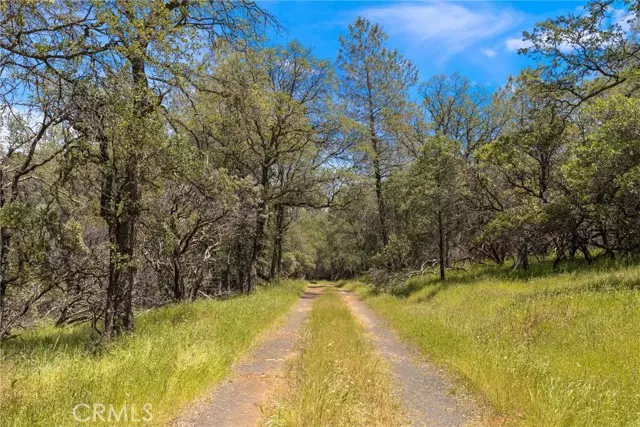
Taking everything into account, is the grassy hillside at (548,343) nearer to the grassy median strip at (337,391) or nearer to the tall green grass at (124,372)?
the grassy median strip at (337,391)

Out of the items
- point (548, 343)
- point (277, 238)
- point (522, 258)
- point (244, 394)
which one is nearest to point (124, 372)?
point (244, 394)

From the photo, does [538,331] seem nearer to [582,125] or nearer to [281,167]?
[582,125]

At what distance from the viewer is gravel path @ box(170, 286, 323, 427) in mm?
5137

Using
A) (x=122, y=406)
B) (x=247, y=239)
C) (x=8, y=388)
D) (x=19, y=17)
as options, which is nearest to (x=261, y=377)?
(x=122, y=406)

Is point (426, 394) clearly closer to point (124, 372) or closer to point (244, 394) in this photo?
point (244, 394)

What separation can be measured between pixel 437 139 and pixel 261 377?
47.2ft

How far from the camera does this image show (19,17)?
16.4 ft

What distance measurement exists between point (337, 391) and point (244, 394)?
154 centimetres

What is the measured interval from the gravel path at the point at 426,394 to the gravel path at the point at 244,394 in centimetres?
211

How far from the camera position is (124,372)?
6.00 metres

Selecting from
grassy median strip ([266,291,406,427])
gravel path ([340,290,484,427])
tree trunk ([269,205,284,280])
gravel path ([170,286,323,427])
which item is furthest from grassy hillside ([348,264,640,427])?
tree trunk ([269,205,284,280])

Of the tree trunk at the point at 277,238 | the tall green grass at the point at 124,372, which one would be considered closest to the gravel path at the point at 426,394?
the tall green grass at the point at 124,372

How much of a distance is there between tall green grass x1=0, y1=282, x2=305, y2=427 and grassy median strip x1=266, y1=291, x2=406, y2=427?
136 centimetres

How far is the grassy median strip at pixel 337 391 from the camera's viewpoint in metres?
4.88
